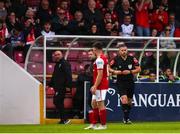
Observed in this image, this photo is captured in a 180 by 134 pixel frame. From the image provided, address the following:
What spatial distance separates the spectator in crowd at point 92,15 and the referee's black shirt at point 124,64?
338 centimetres

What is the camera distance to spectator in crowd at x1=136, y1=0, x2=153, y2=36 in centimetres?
2391

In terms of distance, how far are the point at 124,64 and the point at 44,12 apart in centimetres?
420

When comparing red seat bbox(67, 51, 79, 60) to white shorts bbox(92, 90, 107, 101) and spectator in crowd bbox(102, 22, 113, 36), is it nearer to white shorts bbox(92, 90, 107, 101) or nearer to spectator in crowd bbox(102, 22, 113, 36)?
spectator in crowd bbox(102, 22, 113, 36)

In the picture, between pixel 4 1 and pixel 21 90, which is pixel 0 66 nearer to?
pixel 21 90

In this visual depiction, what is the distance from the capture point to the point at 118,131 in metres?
17.5

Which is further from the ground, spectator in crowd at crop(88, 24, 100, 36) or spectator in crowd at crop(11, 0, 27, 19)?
spectator in crowd at crop(11, 0, 27, 19)

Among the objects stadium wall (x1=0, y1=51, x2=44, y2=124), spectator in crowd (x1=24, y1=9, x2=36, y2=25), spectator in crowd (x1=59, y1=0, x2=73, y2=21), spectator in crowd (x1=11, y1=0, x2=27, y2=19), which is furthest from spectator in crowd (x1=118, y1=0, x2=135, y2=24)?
stadium wall (x1=0, y1=51, x2=44, y2=124)

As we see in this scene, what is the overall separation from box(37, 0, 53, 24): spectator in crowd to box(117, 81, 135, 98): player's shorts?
4059 millimetres

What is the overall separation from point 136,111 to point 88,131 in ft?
13.4

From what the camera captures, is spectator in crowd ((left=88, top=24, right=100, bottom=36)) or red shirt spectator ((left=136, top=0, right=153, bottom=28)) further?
red shirt spectator ((left=136, top=0, right=153, bottom=28))

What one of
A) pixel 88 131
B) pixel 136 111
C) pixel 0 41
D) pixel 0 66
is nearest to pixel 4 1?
pixel 0 41

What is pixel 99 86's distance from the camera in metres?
17.7

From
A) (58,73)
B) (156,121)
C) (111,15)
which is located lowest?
(156,121)

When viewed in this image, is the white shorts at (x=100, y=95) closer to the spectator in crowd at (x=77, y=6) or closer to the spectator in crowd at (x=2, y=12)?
the spectator in crowd at (x=2, y=12)
